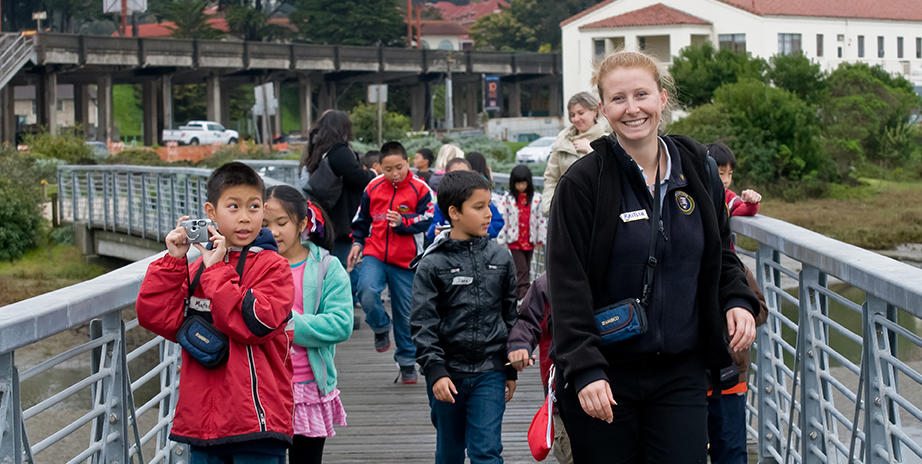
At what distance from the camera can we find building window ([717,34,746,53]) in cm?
7200

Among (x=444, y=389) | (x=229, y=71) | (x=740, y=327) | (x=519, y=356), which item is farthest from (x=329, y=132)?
(x=229, y=71)

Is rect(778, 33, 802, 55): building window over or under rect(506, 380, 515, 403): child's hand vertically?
over

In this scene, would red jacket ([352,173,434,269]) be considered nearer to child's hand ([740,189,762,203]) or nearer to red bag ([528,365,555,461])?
child's hand ([740,189,762,203])

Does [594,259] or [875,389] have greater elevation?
[594,259]

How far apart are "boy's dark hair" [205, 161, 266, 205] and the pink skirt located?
3.68ft

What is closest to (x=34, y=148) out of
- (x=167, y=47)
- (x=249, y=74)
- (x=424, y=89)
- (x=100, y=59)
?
(x=100, y=59)

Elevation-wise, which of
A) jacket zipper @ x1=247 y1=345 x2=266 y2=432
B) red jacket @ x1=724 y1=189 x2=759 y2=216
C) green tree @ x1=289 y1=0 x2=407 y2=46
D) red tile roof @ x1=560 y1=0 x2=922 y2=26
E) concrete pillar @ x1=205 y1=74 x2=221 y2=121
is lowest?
jacket zipper @ x1=247 y1=345 x2=266 y2=432

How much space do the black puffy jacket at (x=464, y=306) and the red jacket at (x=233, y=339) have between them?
3.58 feet

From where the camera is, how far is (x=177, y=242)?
3.66 meters

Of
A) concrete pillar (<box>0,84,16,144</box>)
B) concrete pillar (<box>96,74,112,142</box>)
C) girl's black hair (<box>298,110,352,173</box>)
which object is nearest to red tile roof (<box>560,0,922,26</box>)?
concrete pillar (<box>96,74,112,142</box>)

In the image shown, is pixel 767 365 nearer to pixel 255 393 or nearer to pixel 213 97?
pixel 255 393

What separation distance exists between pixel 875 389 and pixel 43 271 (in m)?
22.3

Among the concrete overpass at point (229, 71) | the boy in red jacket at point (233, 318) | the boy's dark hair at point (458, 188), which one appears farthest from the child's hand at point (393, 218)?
the concrete overpass at point (229, 71)

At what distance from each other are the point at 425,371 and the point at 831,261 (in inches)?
67.5
